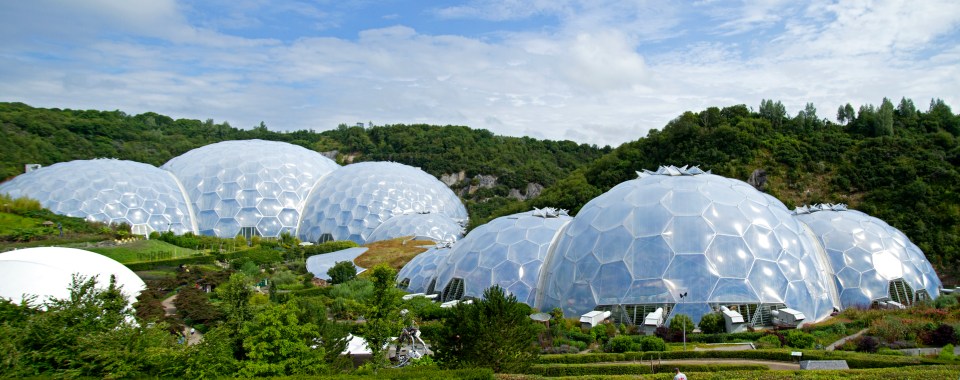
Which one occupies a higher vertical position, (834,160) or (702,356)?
(834,160)

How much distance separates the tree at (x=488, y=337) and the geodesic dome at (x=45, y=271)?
12.8 metres

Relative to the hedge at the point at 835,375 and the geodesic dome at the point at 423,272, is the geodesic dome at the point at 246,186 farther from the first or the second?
the hedge at the point at 835,375

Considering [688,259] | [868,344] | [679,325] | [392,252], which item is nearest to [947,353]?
[868,344]

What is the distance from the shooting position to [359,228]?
54.3 metres

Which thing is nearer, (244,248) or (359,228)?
(244,248)

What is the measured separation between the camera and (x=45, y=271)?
23.0m

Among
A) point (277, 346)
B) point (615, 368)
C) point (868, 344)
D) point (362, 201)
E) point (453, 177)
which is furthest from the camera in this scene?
point (453, 177)

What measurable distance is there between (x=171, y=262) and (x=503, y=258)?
2196 cm

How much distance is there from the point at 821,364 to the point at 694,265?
7.18 meters

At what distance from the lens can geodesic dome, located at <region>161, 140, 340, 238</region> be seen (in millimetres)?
54156

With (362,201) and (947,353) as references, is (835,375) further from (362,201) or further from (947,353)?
(362,201)

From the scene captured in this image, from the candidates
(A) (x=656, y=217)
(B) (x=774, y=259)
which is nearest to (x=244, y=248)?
(A) (x=656, y=217)

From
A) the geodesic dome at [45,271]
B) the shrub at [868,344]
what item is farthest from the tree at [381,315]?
the shrub at [868,344]

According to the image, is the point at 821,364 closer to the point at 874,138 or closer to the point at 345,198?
the point at 874,138
